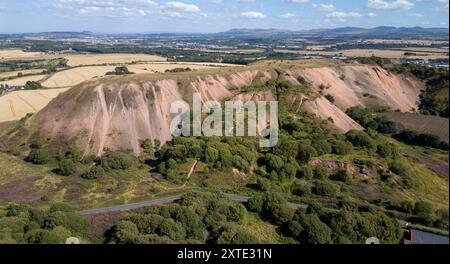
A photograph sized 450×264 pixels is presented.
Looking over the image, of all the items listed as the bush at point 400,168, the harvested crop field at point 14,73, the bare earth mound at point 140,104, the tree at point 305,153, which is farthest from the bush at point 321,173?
the harvested crop field at point 14,73

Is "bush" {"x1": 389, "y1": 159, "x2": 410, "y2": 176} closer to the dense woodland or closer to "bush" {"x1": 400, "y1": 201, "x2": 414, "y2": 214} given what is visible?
the dense woodland

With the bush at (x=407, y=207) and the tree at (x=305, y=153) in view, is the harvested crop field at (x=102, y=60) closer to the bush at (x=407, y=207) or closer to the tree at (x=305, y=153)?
the tree at (x=305, y=153)

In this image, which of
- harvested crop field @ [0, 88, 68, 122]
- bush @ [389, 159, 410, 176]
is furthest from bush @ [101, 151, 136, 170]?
harvested crop field @ [0, 88, 68, 122]

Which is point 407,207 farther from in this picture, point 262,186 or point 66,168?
point 66,168

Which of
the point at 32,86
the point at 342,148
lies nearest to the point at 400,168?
the point at 342,148
